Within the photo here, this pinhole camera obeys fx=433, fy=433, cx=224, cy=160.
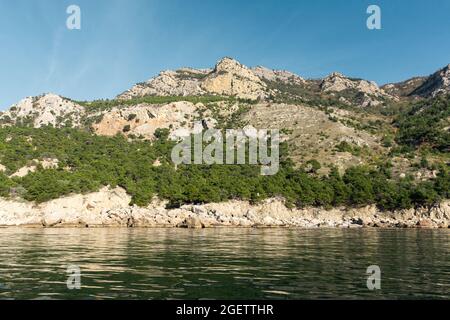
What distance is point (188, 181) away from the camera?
4050 inches

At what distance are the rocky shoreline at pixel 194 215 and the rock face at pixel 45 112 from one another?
7172 cm

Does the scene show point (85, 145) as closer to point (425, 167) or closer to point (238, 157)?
point (238, 157)

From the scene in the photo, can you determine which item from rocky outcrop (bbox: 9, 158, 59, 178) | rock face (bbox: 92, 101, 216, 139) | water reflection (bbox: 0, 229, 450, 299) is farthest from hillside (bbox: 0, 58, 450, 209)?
water reflection (bbox: 0, 229, 450, 299)

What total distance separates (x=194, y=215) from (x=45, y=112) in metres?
99.0

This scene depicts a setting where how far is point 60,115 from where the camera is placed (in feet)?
521

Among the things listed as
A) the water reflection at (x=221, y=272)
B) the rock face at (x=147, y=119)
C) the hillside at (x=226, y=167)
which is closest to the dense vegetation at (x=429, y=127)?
the hillside at (x=226, y=167)

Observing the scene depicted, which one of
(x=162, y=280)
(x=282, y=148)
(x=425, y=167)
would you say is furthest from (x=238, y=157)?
(x=162, y=280)

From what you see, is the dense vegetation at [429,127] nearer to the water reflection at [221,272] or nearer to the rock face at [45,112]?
the water reflection at [221,272]

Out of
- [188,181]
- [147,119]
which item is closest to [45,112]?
[147,119]

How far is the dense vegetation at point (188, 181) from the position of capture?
9294 centimetres

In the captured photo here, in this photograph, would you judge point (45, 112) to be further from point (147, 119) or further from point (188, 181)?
point (188, 181)

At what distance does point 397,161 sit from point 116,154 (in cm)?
7583

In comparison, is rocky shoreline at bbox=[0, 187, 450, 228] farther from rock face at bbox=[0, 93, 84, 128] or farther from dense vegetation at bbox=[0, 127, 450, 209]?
rock face at bbox=[0, 93, 84, 128]

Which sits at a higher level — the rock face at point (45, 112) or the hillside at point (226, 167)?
the rock face at point (45, 112)
